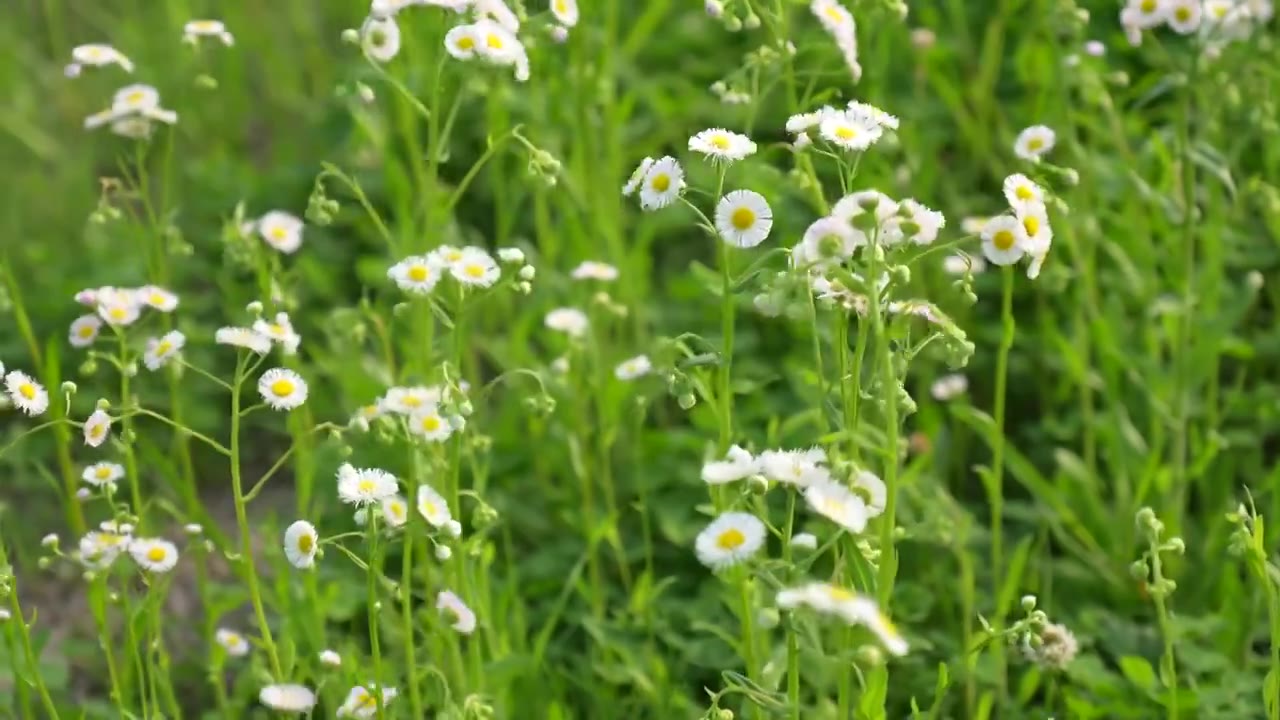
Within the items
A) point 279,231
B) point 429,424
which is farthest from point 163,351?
point 279,231

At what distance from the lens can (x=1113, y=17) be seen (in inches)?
138

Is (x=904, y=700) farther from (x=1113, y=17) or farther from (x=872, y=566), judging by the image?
(x=1113, y=17)

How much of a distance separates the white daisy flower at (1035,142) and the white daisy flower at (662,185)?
0.60 metres

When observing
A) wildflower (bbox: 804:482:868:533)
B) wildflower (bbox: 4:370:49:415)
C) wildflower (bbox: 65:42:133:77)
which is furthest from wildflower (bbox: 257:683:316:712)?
wildflower (bbox: 65:42:133:77)

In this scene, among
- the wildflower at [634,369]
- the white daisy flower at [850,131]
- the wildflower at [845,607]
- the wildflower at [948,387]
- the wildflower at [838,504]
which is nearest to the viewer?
the wildflower at [845,607]

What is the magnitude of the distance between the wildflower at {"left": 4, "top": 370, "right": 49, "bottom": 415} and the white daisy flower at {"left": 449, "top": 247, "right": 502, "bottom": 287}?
518 millimetres

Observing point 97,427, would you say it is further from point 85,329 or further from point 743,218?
point 743,218

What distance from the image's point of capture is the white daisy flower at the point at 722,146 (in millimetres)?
1548

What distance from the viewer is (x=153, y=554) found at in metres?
1.88

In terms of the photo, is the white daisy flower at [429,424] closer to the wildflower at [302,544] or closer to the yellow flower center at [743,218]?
the wildflower at [302,544]

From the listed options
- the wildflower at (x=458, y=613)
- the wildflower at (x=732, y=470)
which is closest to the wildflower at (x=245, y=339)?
the wildflower at (x=458, y=613)

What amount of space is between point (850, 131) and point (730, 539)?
46 centimetres

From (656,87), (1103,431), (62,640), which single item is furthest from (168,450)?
(1103,431)

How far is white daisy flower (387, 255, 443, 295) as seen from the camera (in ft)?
5.80
